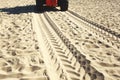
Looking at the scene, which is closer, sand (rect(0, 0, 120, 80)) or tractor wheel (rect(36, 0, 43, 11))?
sand (rect(0, 0, 120, 80))

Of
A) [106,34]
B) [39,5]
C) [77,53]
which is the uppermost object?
[77,53]

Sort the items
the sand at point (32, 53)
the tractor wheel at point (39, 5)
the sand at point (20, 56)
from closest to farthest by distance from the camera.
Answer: the sand at point (20, 56) → the sand at point (32, 53) → the tractor wheel at point (39, 5)

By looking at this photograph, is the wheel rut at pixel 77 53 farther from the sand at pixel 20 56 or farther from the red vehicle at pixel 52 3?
the red vehicle at pixel 52 3

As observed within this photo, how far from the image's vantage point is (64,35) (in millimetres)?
7586

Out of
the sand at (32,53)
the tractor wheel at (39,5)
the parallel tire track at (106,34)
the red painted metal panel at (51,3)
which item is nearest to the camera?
the sand at (32,53)

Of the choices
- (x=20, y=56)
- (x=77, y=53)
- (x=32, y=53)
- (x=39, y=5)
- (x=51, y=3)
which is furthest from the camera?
(x=51, y=3)

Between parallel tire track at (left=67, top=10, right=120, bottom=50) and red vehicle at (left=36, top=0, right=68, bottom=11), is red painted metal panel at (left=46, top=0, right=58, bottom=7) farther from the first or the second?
parallel tire track at (left=67, top=10, right=120, bottom=50)

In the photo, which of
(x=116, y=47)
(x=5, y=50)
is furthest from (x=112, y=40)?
(x=5, y=50)

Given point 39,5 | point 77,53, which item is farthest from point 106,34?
point 39,5

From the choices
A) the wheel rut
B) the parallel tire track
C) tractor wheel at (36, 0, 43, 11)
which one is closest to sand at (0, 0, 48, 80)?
the wheel rut

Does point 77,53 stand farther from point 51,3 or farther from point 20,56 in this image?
point 51,3

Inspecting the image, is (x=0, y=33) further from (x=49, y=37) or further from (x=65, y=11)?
(x=65, y=11)

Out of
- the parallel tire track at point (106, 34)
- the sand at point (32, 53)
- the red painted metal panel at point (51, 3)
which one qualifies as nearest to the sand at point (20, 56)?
the sand at point (32, 53)

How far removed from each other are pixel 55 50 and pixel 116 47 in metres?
1.59
